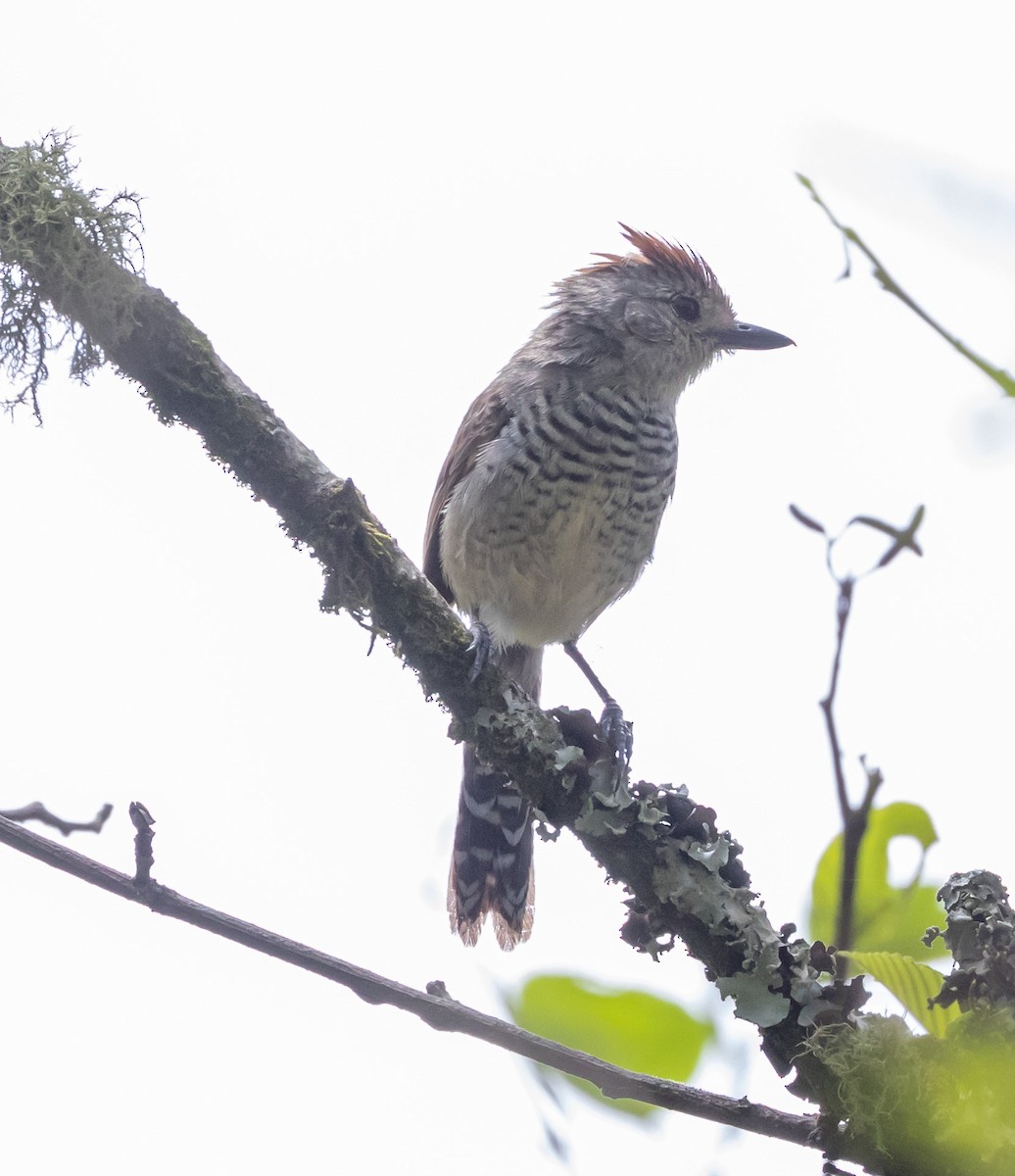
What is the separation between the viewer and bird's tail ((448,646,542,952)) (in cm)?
419

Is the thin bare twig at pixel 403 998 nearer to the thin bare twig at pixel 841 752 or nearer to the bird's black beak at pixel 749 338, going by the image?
the thin bare twig at pixel 841 752

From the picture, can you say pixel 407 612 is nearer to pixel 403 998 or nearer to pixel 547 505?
pixel 403 998

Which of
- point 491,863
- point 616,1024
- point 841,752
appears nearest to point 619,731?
point 491,863

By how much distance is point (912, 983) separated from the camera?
71.2 inches

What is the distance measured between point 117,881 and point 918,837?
1.06m

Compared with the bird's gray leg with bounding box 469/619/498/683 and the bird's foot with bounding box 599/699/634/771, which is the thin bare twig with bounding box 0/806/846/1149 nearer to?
the bird's gray leg with bounding box 469/619/498/683

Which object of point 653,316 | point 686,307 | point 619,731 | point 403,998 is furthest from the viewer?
point 686,307

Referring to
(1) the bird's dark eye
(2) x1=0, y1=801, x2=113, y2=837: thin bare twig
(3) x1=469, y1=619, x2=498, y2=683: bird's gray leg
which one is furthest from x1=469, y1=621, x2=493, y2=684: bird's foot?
(1) the bird's dark eye

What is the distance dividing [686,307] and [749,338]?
273mm

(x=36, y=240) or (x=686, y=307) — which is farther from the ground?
(x=686, y=307)

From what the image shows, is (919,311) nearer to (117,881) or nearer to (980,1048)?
(980,1048)


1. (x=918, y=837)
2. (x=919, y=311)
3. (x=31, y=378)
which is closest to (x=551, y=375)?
(x=31, y=378)

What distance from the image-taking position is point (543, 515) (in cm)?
434

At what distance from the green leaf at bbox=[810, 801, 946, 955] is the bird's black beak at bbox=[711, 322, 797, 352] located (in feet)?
11.4
